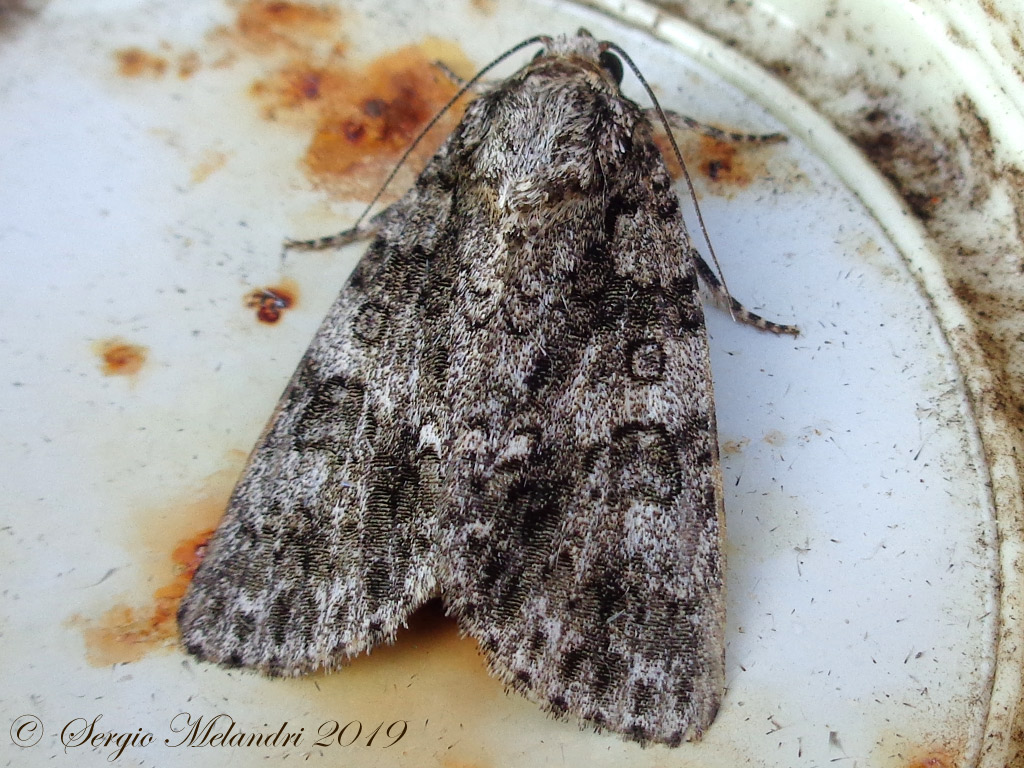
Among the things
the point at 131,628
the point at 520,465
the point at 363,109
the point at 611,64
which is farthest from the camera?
the point at 363,109

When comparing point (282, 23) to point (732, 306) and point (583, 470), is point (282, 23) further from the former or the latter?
point (583, 470)

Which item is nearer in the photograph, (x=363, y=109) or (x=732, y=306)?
(x=732, y=306)

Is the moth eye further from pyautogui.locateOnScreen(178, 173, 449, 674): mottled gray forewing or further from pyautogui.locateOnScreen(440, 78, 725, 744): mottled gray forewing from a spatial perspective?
pyautogui.locateOnScreen(178, 173, 449, 674): mottled gray forewing

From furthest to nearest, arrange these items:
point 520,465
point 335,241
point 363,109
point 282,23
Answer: point 282,23
point 363,109
point 335,241
point 520,465

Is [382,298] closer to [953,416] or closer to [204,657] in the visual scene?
[204,657]

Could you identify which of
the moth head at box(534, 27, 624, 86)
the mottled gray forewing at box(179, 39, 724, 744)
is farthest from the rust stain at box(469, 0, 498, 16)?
the mottled gray forewing at box(179, 39, 724, 744)

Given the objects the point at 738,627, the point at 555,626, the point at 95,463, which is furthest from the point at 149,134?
the point at 738,627

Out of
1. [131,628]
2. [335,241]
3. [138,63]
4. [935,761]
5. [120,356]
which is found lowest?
[131,628]

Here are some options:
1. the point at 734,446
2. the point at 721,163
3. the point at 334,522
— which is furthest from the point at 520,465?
the point at 721,163
